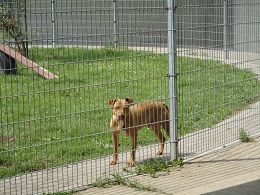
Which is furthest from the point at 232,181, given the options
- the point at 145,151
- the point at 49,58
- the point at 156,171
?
the point at 49,58

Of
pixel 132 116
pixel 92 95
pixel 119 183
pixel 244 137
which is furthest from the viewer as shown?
pixel 244 137

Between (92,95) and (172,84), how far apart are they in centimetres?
123

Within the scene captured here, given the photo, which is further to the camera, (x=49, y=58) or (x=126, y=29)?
(x=126, y=29)

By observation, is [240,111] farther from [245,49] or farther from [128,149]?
[128,149]

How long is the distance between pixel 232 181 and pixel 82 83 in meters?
2.02

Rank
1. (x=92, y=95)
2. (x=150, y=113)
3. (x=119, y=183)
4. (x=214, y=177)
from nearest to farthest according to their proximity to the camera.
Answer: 1. (x=119, y=183)
2. (x=214, y=177)
3. (x=150, y=113)
4. (x=92, y=95)

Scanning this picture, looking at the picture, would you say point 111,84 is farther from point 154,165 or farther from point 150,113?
point 154,165

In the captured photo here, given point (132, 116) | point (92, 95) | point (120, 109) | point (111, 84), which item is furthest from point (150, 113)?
point (92, 95)

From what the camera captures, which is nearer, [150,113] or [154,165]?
[154,165]

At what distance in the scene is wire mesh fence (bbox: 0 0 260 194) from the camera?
22.3 feet

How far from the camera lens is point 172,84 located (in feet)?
25.0

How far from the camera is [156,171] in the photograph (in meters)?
7.45

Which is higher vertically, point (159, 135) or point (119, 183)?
point (159, 135)

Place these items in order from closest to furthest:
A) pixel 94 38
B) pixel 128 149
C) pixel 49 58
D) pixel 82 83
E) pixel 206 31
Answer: pixel 49 58 → pixel 94 38 → pixel 82 83 → pixel 128 149 → pixel 206 31
